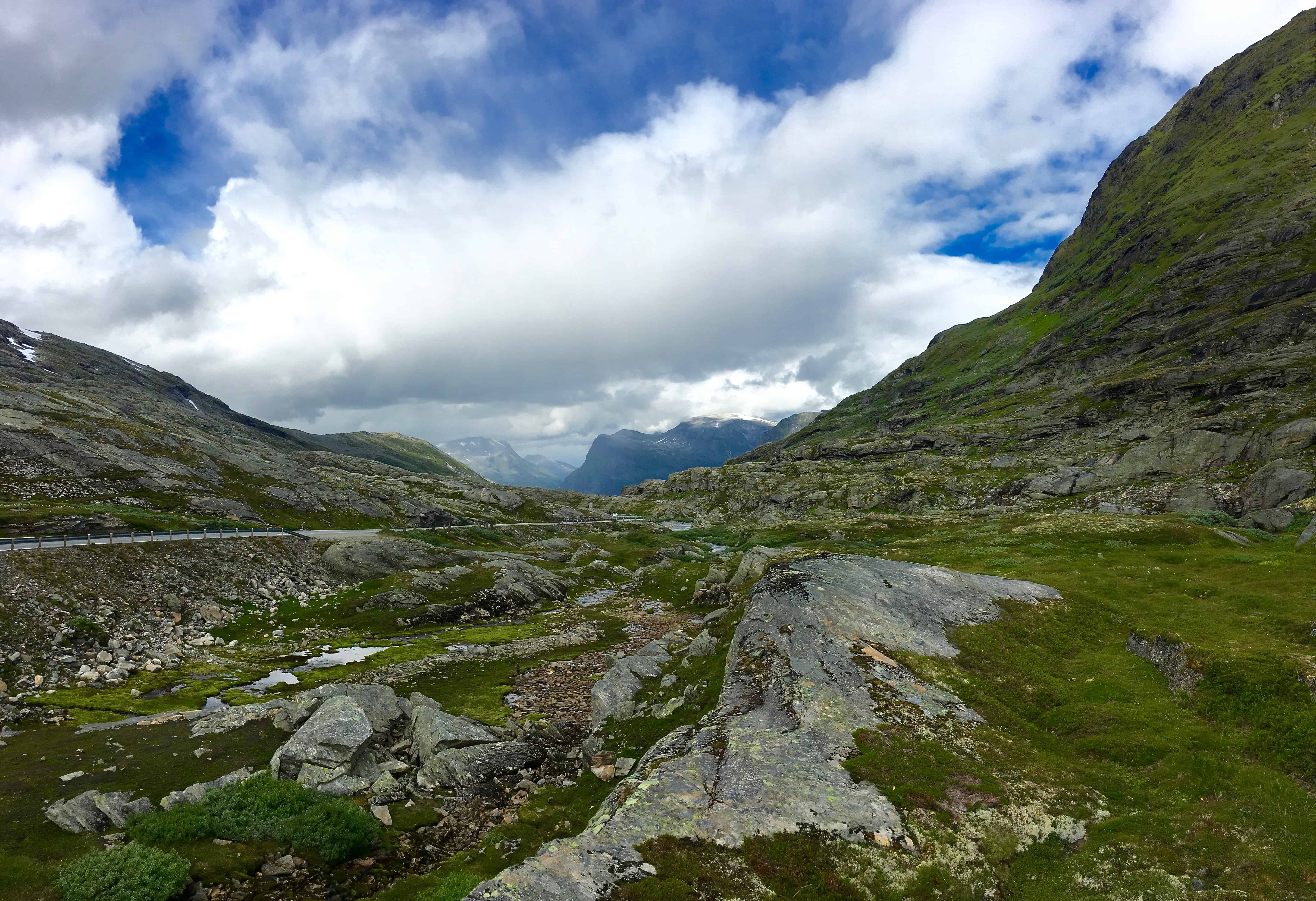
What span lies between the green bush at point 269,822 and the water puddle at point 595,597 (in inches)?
2393

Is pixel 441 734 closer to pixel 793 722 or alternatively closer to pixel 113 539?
pixel 793 722

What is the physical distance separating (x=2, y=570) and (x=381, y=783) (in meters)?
51.5

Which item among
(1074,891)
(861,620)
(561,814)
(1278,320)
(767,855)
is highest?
(1278,320)

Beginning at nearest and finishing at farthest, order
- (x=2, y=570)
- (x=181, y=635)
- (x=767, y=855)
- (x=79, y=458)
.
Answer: (x=767, y=855) → (x=2, y=570) → (x=181, y=635) → (x=79, y=458)

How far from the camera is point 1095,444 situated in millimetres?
148375

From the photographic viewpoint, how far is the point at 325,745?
26047 millimetres

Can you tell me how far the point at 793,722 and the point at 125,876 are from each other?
2347 centimetres

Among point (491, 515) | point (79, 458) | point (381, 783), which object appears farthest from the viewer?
point (491, 515)

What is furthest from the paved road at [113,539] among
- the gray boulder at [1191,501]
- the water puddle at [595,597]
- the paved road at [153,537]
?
the gray boulder at [1191,501]

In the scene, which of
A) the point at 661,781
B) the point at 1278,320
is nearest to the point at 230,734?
the point at 661,781

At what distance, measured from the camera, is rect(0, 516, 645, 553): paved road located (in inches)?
2224

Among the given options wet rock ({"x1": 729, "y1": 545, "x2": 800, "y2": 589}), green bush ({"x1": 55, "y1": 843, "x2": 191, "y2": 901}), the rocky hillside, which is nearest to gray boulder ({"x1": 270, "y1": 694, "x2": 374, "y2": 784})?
green bush ({"x1": 55, "y1": 843, "x2": 191, "y2": 901})

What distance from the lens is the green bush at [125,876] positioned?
16078 mm

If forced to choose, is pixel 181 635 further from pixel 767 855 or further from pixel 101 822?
pixel 767 855
